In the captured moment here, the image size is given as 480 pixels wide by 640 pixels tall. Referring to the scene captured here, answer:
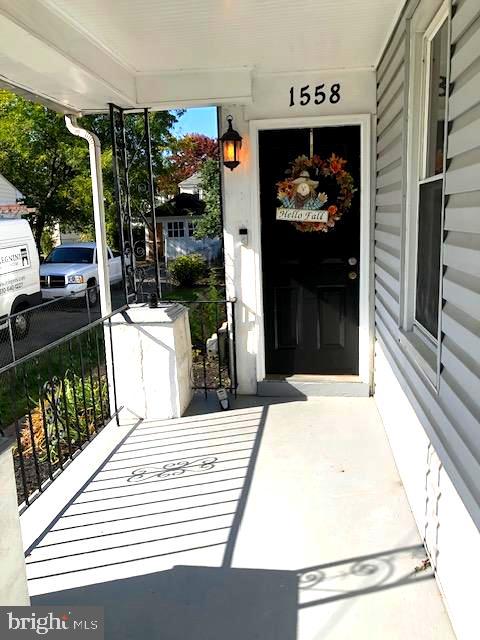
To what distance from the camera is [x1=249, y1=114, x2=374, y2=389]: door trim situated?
151 inches

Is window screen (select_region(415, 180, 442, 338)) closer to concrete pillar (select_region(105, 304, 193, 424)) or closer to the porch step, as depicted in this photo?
the porch step

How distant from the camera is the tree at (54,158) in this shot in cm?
1188

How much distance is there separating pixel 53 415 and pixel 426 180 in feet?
9.10

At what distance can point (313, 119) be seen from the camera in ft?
12.6

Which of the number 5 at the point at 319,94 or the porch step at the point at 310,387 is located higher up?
the number 5 at the point at 319,94

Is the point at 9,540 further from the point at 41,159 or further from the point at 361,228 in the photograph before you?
the point at 41,159

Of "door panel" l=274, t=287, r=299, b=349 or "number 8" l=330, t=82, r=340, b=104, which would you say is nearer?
"number 8" l=330, t=82, r=340, b=104

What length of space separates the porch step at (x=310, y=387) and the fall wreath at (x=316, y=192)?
1.15 metres

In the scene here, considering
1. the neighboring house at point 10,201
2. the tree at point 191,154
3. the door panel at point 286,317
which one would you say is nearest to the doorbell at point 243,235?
the door panel at point 286,317

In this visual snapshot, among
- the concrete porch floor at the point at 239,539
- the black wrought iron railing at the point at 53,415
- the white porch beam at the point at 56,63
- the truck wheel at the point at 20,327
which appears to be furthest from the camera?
the truck wheel at the point at 20,327

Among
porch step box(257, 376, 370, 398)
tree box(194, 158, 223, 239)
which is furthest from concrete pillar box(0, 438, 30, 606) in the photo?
tree box(194, 158, 223, 239)

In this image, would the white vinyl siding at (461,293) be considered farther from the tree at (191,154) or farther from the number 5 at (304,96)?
the tree at (191,154)

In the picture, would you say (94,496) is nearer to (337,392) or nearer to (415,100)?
(337,392)

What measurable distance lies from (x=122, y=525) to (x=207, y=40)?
2.63 meters
